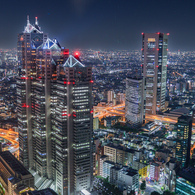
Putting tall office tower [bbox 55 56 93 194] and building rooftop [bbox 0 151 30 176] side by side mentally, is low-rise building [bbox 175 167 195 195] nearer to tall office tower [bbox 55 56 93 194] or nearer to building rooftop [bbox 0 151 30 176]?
tall office tower [bbox 55 56 93 194]

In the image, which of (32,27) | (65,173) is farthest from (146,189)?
(32,27)

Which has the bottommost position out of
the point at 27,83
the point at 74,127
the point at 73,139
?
the point at 73,139

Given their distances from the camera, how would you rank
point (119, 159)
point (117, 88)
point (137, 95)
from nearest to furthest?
1. point (119, 159)
2. point (137, 95)
3. point (117, 88)

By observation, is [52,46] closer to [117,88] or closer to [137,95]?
[137,95]

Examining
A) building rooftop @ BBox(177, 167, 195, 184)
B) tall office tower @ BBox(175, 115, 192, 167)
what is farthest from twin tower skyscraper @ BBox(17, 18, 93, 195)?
tall office tower @ BBox(175, 115, 192, 167)

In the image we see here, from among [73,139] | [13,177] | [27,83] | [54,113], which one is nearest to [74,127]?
[73,139]

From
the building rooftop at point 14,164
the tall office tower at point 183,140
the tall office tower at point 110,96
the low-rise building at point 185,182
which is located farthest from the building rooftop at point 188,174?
the tall office tower at point 110,96

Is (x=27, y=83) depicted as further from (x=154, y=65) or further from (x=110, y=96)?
(x=110, y=96)
